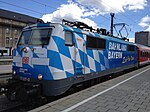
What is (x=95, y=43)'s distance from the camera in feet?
33.1

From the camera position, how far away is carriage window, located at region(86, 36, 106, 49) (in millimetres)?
9402

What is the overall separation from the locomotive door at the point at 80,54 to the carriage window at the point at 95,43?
0.55 m

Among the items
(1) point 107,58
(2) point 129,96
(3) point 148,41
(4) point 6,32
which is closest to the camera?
(2) point 129,96

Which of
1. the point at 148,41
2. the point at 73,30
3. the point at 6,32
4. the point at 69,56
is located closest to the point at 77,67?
the point at 69,56

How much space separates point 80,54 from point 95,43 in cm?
183

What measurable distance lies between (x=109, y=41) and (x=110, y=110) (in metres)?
6.34

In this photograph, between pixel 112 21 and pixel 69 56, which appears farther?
pixel 112 21

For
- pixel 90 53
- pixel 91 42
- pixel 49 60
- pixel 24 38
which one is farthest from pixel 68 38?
pixel 91 42

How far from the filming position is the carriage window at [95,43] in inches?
370

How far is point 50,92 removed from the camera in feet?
22.7

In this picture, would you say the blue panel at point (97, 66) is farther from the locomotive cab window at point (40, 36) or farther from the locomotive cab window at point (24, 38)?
the locomotive cab window at point (24, 38)

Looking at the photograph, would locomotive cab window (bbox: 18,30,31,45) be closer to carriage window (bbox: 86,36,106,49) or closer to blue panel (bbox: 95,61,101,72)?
carriage window (bbox: 86,36,106,49)

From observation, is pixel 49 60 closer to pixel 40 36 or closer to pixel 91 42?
pixel 40 36

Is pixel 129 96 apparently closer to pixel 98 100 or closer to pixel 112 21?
pixel 98 100
